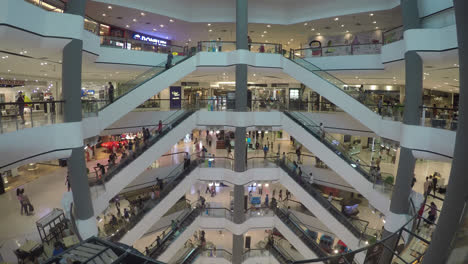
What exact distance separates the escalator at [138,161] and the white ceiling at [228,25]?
6822 mm

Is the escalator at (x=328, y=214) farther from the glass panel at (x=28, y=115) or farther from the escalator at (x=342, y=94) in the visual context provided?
the glass panel at (x=28, y=115)

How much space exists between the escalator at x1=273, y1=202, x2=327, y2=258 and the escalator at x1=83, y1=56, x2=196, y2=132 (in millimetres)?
10576

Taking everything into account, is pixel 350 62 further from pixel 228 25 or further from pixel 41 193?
pixel 41 193

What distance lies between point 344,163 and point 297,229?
5.67 m

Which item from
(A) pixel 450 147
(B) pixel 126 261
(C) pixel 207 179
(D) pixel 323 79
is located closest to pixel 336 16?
(D) pixel 323 79

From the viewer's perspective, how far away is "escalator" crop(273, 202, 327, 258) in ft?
50.3

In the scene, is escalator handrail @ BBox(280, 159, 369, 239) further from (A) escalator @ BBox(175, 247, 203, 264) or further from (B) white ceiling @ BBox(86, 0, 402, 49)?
(B) white ceiling @ BBox(86, 0, 402, 49)

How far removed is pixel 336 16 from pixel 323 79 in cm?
485

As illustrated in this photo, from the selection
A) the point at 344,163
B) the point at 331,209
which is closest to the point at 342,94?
the point at 344,163

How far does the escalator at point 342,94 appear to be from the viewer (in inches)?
469

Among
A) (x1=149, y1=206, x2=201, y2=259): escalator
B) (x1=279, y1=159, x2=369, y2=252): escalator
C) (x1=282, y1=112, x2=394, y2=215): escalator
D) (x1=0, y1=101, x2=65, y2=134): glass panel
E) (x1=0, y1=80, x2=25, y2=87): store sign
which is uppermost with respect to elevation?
(x1=0, y1=80, x2=25, y2=87): store sign

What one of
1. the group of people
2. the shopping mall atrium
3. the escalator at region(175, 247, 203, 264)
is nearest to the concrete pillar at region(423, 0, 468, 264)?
the shopping mall atrium

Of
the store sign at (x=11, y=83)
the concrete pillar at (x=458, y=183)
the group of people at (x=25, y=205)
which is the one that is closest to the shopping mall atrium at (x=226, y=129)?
the concrete pillar at (x=458, y=183)

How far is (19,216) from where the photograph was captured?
11.6 meters
